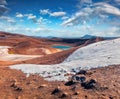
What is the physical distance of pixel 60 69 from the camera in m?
29.0

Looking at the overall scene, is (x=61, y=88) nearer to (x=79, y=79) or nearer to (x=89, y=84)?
(x=79, y=79)

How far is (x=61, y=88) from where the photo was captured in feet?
72.1

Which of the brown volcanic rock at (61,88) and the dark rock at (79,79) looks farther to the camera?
the dark rock at (79,79)

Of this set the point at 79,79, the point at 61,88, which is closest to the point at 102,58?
the point at 79,79

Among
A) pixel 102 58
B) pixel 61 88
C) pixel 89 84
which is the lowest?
pixel 61 88

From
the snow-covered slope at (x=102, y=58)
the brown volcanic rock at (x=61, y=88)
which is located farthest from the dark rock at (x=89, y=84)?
→ the snow-covered slope at (x=102, y=58)

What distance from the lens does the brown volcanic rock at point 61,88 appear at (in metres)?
Answer: 20.1

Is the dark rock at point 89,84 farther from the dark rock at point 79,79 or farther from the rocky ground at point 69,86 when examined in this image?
the dark rock at point 79,79

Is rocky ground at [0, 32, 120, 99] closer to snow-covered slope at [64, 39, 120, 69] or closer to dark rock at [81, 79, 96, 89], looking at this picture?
dark rock at [81, 79, 96, 89]

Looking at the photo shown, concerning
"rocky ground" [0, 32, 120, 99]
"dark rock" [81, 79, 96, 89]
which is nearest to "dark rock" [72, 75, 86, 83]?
"rocky ground" [0, 32, 120, 99]

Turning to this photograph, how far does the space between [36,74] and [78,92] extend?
850 cm

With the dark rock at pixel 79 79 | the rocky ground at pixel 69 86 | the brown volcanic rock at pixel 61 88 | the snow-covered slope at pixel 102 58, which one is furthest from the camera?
the snow-covered slope at pixel 102 58

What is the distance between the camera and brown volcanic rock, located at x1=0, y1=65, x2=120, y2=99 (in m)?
20.1

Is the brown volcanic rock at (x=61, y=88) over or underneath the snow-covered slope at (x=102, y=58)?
underneath
